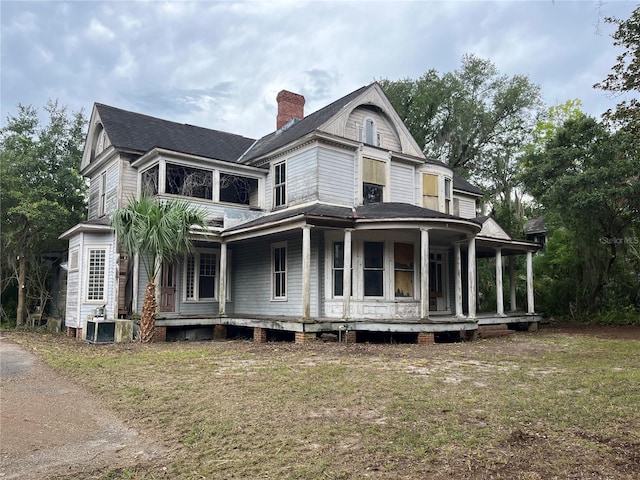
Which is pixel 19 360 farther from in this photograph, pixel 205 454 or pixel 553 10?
pixel 553 10

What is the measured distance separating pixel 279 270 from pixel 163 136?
6975 millimetres

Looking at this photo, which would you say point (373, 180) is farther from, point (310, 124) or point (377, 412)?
point (377, 412)

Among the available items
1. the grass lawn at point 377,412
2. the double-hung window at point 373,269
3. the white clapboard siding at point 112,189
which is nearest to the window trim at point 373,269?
the double-hung window at point 373,269

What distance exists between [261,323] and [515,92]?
93.5 feet

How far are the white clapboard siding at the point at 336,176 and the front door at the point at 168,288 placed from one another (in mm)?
5830

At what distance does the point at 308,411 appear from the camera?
236 inches

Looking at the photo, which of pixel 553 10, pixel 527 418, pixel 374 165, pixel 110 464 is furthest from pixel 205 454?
pixel 374 165

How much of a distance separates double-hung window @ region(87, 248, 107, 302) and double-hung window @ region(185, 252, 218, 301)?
8.80 ft

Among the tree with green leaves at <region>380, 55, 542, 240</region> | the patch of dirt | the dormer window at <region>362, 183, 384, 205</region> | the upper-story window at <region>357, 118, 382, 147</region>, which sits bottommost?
the patch of dirt

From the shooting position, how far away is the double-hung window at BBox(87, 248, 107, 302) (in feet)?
51.5

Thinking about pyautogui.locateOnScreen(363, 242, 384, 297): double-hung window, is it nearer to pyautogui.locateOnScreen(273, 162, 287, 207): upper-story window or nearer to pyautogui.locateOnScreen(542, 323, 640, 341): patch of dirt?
pyautogui.locateOnScreen(273, 162, 287, 207): upper-story window

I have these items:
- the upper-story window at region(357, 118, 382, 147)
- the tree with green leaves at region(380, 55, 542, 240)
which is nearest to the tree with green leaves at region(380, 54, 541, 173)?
the tree with green leaves at region(380, 55, 542, 240)

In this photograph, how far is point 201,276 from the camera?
1769cm

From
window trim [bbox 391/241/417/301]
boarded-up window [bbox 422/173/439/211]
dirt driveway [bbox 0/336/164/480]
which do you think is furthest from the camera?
boarded-up window [bbox 422/173/439/211]
